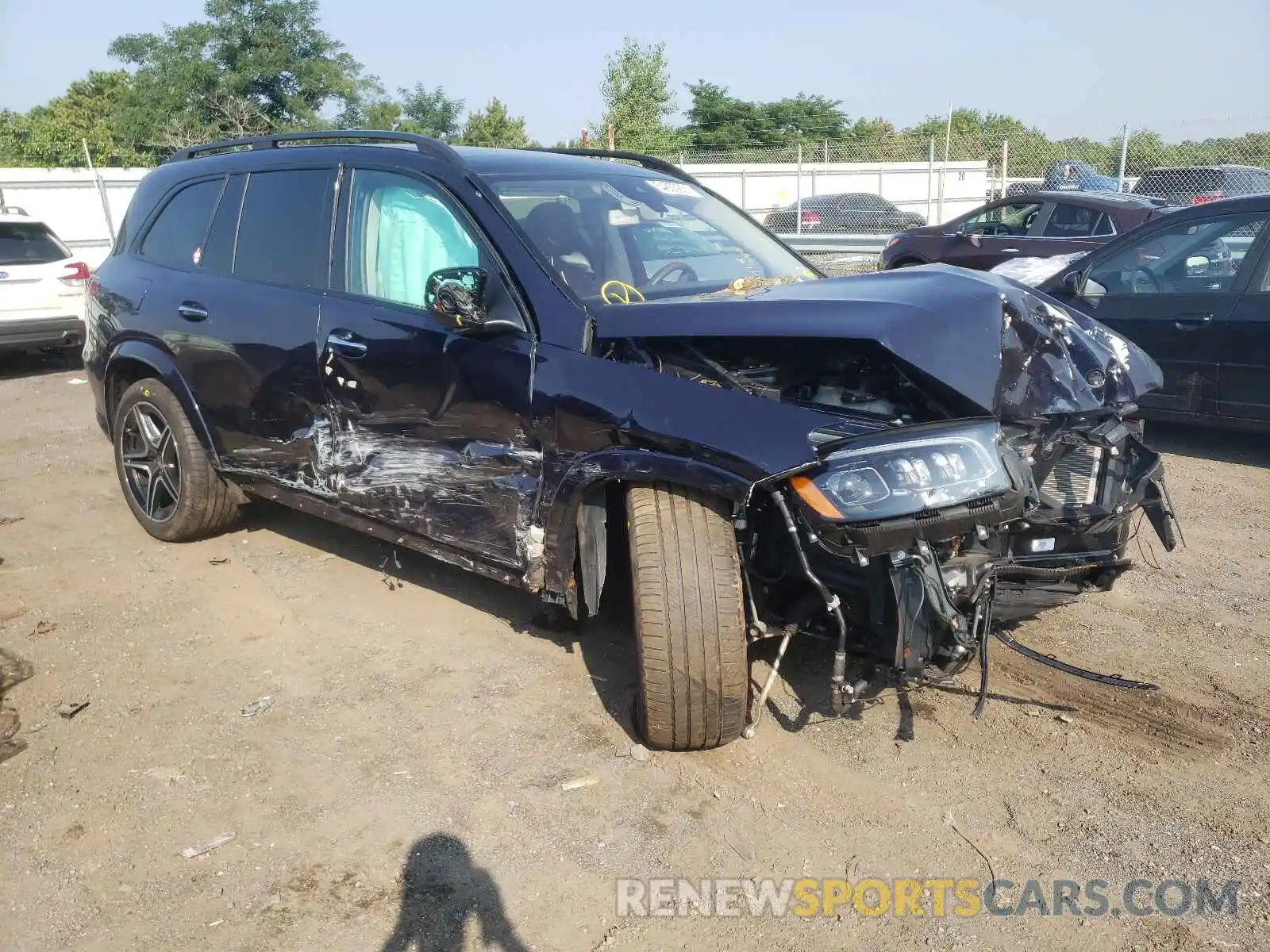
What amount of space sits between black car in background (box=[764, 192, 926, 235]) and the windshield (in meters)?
16.7

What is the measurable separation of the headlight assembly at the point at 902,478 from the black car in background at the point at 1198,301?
4.10m

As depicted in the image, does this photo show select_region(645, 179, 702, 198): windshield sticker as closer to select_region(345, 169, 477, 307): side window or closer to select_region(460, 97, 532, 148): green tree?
select_region(345, 169, 477, 307): side window

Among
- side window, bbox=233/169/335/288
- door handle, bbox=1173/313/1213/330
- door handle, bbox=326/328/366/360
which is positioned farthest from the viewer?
door handle, bbox=1173/313/1213/330

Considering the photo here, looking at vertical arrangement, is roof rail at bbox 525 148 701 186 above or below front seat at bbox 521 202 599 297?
above

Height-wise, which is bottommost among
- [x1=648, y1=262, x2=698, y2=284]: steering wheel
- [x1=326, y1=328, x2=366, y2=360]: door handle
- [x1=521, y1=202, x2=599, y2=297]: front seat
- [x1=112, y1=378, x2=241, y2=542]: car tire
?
[x1=112, y1=378, x2=241, y2=542]: car tire

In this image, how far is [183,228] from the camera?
5.00 meters

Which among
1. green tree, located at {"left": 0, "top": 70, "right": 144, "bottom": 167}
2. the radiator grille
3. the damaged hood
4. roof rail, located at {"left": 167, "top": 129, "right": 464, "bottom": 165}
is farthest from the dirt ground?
green tree, located at {"left": 0, "top": 70, "right": 144, "bottom": 167}

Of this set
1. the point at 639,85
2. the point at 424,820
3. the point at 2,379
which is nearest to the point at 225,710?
the point at 424,820

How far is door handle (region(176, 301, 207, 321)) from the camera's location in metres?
4.62

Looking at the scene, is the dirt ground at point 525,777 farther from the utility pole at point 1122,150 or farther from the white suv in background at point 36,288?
the utility pole at point 1122,150

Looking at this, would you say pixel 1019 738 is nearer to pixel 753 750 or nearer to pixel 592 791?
pixel 753 750

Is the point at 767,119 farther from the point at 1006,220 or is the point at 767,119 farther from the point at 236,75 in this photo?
the point at 1006,220

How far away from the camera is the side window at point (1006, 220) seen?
1170 centimetres

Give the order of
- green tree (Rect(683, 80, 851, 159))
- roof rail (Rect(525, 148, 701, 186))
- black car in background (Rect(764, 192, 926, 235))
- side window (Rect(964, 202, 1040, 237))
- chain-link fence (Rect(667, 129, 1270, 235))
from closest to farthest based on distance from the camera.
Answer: roof rail (Rect(525, 148, 701, 186)) → side window (Rect(964, 202, 1040, 237)) → chain-link fence (Rect(667, 129, 1270, 235)) → black car in background (Rect(764, 192, 926, 235)) → green tree (Rect(683, 80, 851, 159))
